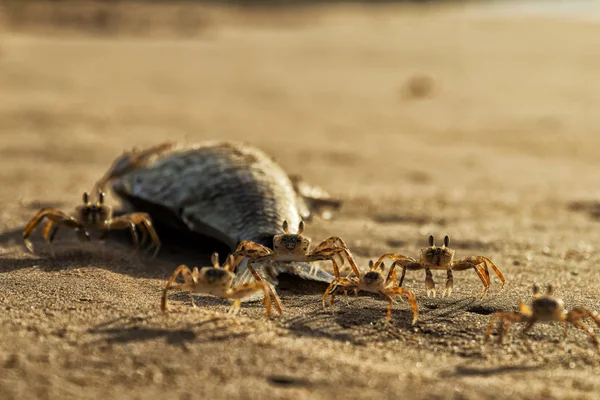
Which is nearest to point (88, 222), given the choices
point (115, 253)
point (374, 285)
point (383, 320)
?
point (115, 253)

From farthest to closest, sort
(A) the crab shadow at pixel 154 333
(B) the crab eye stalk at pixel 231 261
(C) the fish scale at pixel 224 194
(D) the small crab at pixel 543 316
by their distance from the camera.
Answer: (C) the fish scale at pixel 224 194 < (B) the crab eye stalk at pixel 231 261 < (D) the small crab at pixel 543 316 < (A) the crab shadow at pixel 154 333

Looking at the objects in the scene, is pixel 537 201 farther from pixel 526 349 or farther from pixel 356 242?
pixel 526 349

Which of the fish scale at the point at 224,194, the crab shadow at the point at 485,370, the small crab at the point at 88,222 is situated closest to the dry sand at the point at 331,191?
the crab shadow at the point at 485,370

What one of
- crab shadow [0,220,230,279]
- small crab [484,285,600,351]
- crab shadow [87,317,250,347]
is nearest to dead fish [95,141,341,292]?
crab shadow [0,220,230,279]

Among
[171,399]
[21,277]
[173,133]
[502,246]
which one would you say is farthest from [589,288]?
[173,133]

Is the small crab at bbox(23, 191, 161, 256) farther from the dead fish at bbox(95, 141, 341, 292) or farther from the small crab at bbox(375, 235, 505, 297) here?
the small crab at bbox(375, 235, 505, 297)

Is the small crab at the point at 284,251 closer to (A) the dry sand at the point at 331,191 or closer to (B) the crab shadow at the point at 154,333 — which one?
(A) the dry sand at the point at 331,191
